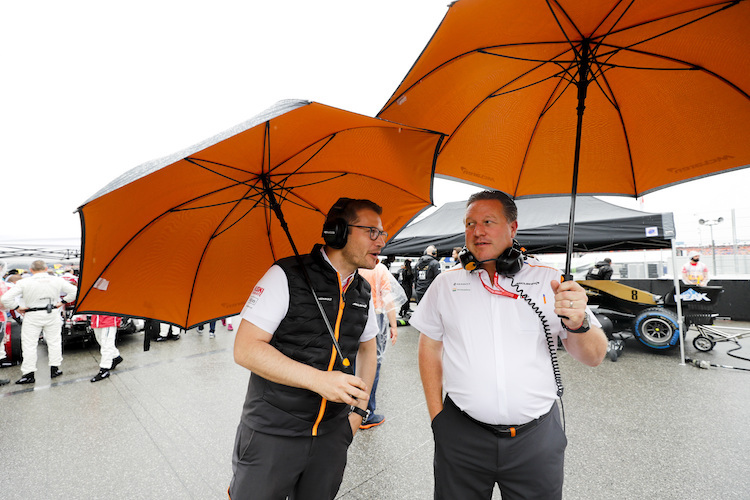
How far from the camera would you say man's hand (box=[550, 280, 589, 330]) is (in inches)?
48.6

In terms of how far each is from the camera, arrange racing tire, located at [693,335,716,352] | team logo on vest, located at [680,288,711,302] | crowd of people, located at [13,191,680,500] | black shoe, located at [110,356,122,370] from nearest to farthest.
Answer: crowd of people, located at [13,191,680,500] < team logo on vest, located at [680,288,711,302] < racing tire, located at [693,335,716,352] < black shoe, located at [110,356,122,370]

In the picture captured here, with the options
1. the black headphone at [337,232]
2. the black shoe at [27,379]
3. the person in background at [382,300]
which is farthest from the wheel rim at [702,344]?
the black shoe at [27,379]

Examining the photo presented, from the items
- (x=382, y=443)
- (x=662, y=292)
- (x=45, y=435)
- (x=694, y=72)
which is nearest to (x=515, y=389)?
(x=694, y=72)

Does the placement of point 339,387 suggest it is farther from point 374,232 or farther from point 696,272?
point 696,272

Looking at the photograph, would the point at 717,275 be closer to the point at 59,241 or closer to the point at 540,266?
the point at 540,266

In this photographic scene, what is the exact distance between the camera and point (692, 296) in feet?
19.8

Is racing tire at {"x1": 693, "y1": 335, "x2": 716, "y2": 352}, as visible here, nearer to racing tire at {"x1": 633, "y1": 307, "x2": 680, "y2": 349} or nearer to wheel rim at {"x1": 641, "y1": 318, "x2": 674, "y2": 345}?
racing tire at {"x1": 633, "y1": 307, "x2": 680, "y2": 349}

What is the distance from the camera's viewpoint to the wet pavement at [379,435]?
2.78m

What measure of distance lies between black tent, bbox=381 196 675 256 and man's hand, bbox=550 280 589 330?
2.86 meters

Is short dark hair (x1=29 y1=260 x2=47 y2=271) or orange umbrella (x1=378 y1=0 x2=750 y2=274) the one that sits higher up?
orange umbrella (x1=378 y1=0 x2=750 y2=274)

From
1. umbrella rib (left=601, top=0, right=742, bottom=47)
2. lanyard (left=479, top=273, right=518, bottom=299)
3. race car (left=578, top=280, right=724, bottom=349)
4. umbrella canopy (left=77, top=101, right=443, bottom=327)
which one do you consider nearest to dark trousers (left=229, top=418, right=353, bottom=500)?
umbrella canopy (left=77, top=101, right=443, bottom=327)

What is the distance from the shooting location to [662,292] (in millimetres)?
11094

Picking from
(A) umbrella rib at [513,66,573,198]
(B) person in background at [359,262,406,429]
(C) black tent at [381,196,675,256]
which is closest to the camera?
(A) umbrella rib at [513,66,573,198]

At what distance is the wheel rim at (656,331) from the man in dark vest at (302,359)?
677 cm
